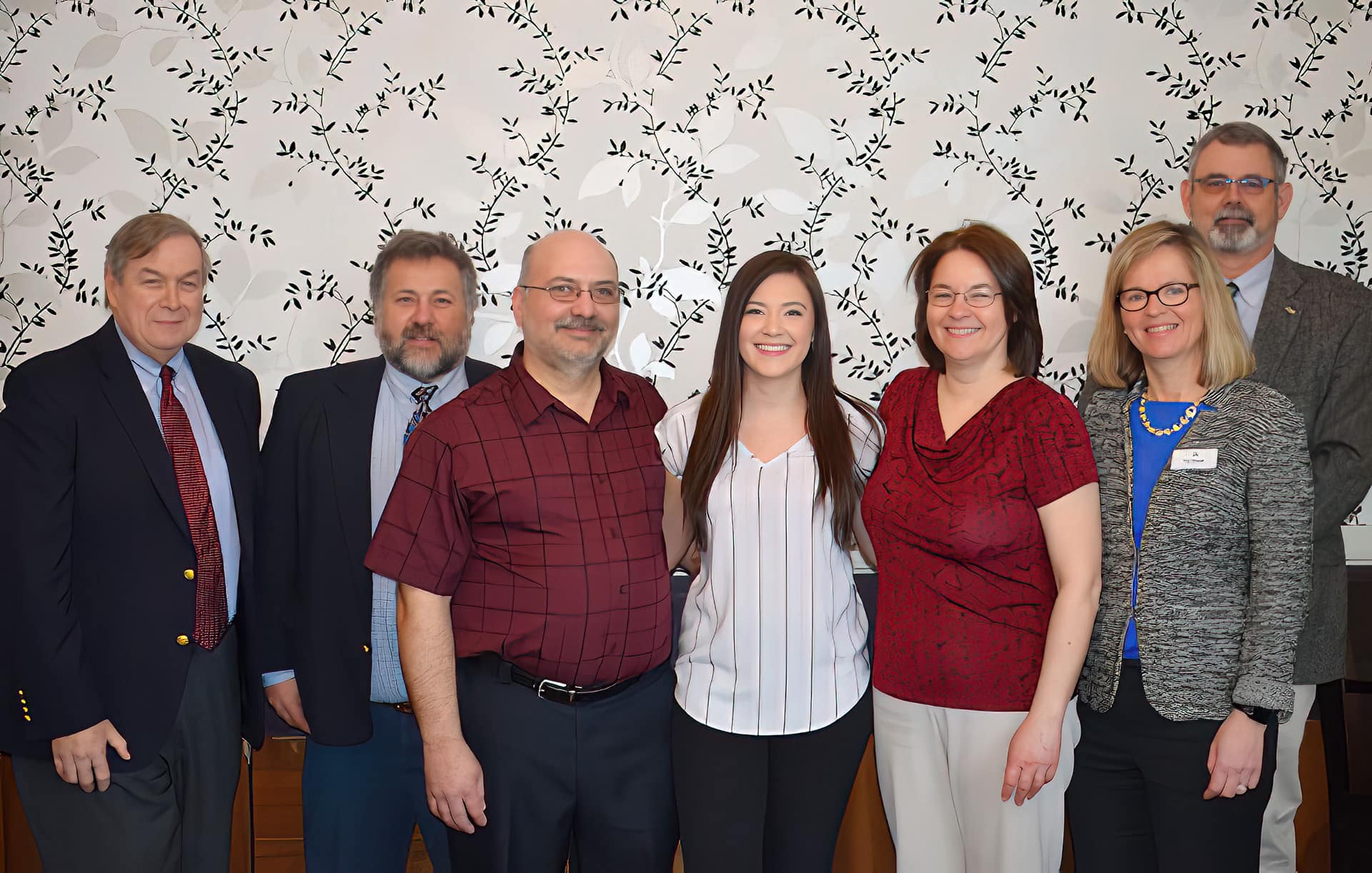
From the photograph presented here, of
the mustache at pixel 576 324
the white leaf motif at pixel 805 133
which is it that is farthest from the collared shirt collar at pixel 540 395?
the white leaf motif at pixel 805 133

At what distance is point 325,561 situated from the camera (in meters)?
2.36

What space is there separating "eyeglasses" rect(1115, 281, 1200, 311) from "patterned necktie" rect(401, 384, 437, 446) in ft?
5.56

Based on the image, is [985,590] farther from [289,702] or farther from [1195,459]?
[289,702]

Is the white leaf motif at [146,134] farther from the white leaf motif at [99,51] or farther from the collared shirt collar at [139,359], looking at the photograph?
the collared shirt collar at [139,359]

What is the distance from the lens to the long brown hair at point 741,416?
2033mm

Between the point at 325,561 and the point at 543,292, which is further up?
the point at 543,292

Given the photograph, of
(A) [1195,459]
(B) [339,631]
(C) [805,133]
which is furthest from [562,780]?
(C) [805,133]

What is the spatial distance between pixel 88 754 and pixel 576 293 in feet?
4.81

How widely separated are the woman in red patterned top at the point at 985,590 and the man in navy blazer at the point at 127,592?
155cm

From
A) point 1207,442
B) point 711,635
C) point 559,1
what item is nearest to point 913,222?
point 559,1

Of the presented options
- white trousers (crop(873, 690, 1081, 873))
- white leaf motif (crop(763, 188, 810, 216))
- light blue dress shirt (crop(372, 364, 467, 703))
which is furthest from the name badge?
white leaf motif (crop(763, 188, 810, 216))

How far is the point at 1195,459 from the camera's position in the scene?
1.91 meters

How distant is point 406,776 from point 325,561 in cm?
57

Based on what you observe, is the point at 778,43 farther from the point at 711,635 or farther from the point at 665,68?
the point at 711,635
